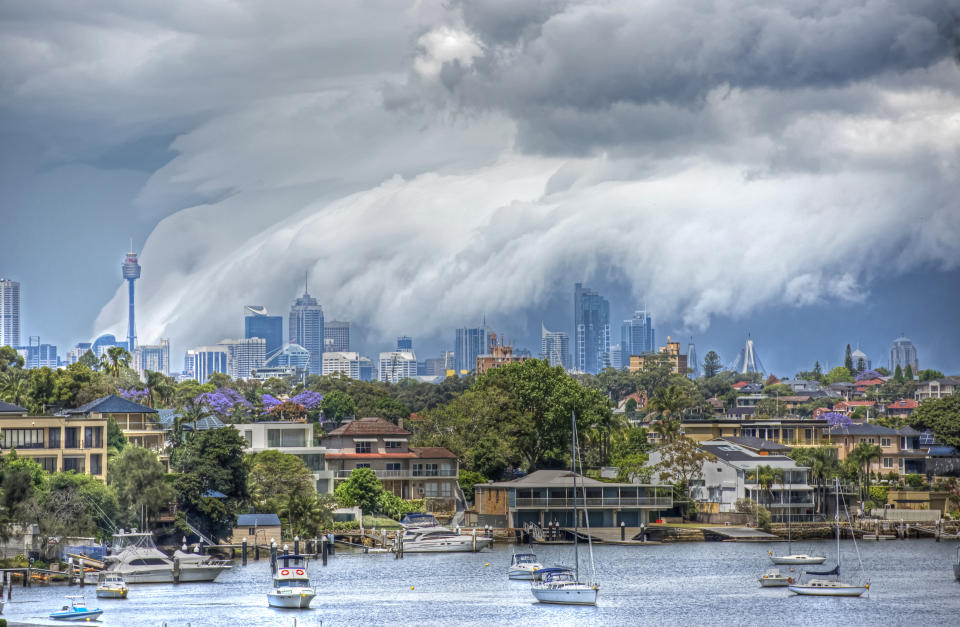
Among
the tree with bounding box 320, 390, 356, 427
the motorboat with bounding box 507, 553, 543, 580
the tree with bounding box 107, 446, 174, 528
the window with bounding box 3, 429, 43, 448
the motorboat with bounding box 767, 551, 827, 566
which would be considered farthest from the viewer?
the tree with bounding box 320, 390, 356, 427

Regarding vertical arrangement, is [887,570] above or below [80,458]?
below

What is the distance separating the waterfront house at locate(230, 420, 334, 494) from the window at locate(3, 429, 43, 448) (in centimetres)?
2116

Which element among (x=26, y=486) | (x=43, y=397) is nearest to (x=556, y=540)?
(x=26, y=486)

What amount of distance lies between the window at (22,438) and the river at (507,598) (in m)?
16.9

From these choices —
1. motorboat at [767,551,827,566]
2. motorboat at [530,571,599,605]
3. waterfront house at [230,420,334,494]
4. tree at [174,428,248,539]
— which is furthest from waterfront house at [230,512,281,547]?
Result: motorboat at [767,551,827,566]

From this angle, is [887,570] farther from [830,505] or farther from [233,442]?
[233,442]

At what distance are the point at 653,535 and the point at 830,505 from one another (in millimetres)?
18982

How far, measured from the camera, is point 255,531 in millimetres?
88500

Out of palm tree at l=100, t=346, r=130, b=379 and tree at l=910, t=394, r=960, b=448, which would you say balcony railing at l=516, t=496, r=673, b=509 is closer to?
tree at l=910, t=394, r=960, b=448

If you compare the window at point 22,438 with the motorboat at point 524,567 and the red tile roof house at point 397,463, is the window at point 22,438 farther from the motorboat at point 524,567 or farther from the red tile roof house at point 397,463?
the motorboat at point 524,567

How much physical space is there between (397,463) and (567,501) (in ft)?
58.2

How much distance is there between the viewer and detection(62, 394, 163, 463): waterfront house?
105875 millimetres

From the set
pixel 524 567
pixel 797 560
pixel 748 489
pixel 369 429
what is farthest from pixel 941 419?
pixel 524 567

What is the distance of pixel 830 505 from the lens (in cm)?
11456
